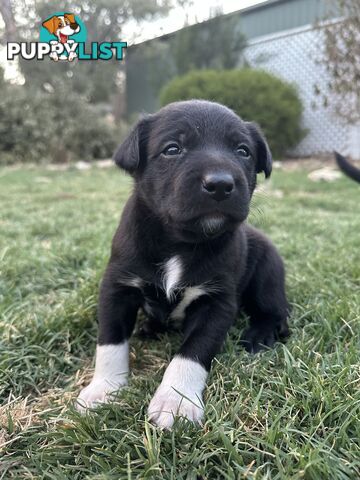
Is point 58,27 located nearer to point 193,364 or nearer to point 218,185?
point 218,185

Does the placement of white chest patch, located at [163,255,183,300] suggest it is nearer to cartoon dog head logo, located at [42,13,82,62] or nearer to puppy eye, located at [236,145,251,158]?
puppy eye, located at [236,145,251,158]

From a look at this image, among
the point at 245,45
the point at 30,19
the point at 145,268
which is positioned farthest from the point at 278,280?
the point at 245,45

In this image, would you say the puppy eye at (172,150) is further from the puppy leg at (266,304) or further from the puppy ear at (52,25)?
the puppy ear at (52,25)

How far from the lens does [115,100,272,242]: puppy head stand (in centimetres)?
185

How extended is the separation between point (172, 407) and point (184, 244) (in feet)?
2.55

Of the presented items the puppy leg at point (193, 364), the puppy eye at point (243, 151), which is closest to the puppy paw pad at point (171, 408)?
the puppy leg at point (193, 364)

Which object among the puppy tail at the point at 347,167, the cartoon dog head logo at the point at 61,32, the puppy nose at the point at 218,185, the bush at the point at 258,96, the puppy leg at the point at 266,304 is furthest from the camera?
the bush at the point at 258,96

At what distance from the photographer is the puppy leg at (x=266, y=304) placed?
7.83ft

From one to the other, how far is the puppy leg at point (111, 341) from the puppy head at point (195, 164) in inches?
16.3

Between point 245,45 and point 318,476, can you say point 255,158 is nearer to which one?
point 318,476

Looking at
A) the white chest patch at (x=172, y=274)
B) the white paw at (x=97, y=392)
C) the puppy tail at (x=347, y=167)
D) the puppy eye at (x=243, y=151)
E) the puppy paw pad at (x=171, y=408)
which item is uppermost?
the puppy eye at (x=243, y=151)

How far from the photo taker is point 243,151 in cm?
225

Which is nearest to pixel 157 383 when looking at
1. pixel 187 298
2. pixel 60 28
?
pixel 187 298

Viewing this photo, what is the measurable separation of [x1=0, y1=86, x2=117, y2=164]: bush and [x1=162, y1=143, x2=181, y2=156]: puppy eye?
11577 millimetres
